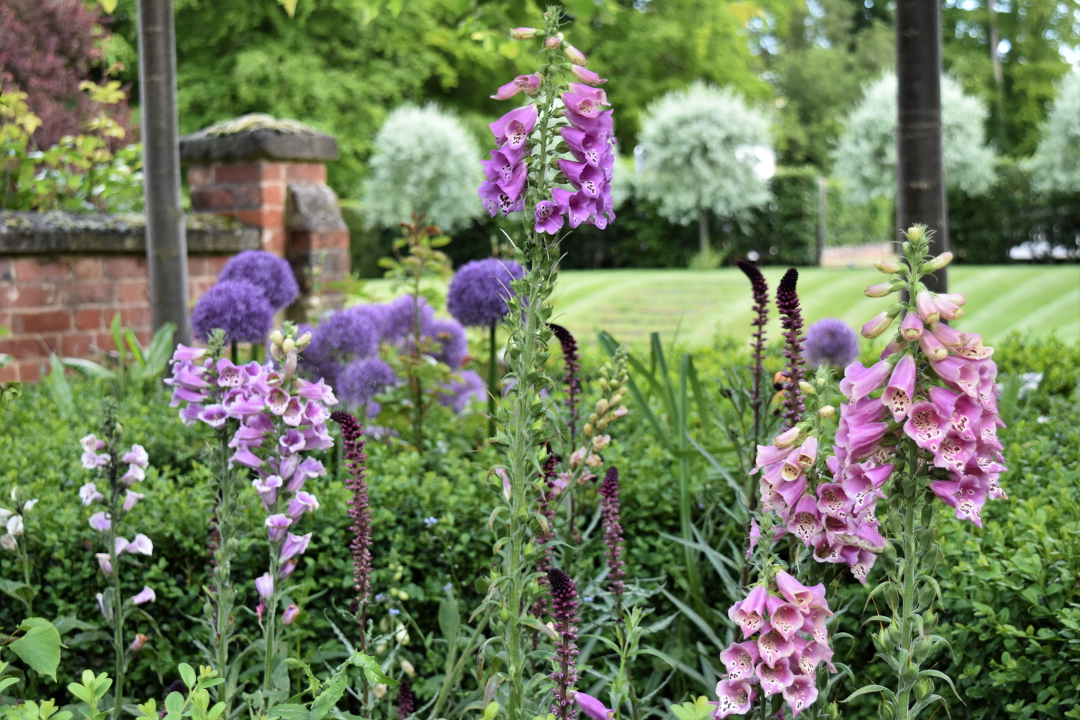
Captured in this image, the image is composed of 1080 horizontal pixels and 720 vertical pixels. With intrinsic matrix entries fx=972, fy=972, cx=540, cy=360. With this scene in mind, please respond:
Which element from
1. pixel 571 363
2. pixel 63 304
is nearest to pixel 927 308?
pixel 571 363

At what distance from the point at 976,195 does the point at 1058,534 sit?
1618cm

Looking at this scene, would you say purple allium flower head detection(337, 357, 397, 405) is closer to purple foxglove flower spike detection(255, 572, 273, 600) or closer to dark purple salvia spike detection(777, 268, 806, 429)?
purple foxglove flower spike detection(255, 572, 273, 600)

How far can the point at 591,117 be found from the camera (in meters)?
1.53

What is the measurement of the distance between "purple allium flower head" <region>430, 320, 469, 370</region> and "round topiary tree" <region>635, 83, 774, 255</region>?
1453cm

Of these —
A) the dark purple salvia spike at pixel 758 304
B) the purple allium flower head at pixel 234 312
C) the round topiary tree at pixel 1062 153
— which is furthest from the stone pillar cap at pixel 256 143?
the round topiary tree at pixel 1062 153

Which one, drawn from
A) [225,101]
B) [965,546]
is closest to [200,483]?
[965,546]

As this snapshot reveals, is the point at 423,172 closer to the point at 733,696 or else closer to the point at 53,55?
the point at 53,55

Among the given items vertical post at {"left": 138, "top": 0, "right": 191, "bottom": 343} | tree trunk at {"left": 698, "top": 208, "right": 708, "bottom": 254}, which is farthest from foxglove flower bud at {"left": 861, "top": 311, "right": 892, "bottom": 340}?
tree trunk at {"left": 698, "top": 208, "right": 708, "bottom": 254}

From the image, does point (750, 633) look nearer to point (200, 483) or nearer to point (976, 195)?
point (200, 483)

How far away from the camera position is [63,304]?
4703 millimetres

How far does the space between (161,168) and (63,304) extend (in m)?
1.10

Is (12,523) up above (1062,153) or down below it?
below

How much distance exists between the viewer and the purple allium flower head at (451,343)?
3.74 meters

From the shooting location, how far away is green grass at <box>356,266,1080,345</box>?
9.56m
